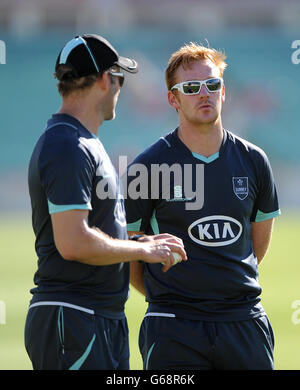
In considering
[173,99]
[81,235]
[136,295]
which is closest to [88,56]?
[81,235]

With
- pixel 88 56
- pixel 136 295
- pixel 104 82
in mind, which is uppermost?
pixel 88 56

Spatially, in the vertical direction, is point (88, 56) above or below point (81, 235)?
above

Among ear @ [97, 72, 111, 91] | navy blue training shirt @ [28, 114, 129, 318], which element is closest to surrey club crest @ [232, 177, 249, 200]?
navy blue training shirt @ [28, 114, 129, 318]

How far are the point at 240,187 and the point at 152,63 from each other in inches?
1093

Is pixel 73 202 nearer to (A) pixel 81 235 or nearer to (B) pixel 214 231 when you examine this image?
(A) pixel 81 235

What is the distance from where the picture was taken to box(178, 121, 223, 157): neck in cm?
425

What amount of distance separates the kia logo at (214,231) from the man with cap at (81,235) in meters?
0.54

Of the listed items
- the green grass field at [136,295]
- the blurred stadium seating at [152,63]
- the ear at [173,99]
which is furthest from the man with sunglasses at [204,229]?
the blurred stadium seating at [152,63]

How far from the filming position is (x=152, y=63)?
103 feet

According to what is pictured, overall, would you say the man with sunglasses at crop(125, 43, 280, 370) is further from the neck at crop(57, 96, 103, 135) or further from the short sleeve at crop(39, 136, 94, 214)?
the short sleeve at crop(39, 136, 94, 214)

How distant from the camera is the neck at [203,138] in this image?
425 centimetres

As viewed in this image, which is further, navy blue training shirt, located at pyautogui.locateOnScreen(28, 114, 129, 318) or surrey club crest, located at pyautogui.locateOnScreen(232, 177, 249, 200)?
surrey club crest, located at pyautogui.locateOnScreen(232, 177, 249, 200)

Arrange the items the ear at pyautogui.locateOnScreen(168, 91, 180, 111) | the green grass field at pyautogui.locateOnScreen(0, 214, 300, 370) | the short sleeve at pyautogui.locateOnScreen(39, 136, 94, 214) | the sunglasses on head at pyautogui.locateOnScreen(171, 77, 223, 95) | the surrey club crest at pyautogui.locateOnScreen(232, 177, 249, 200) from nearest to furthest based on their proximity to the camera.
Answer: the short sleeve at pyautogui.locateOnScreen(39, 136, 94, 214) < the surrey club crest at pyautogui.locateOnScreen(232, 177, 249, 200) < the sunglasses on head at pyautogui.locateOnScreen(171, 77, 223, 95) < the ear at pyautogui.locateOnScreen(168, 91, 180, 111) < the green grass field at pyautogui.locateOnScreen(0, 214, 300, 370)

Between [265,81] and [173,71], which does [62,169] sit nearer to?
[173,71]
